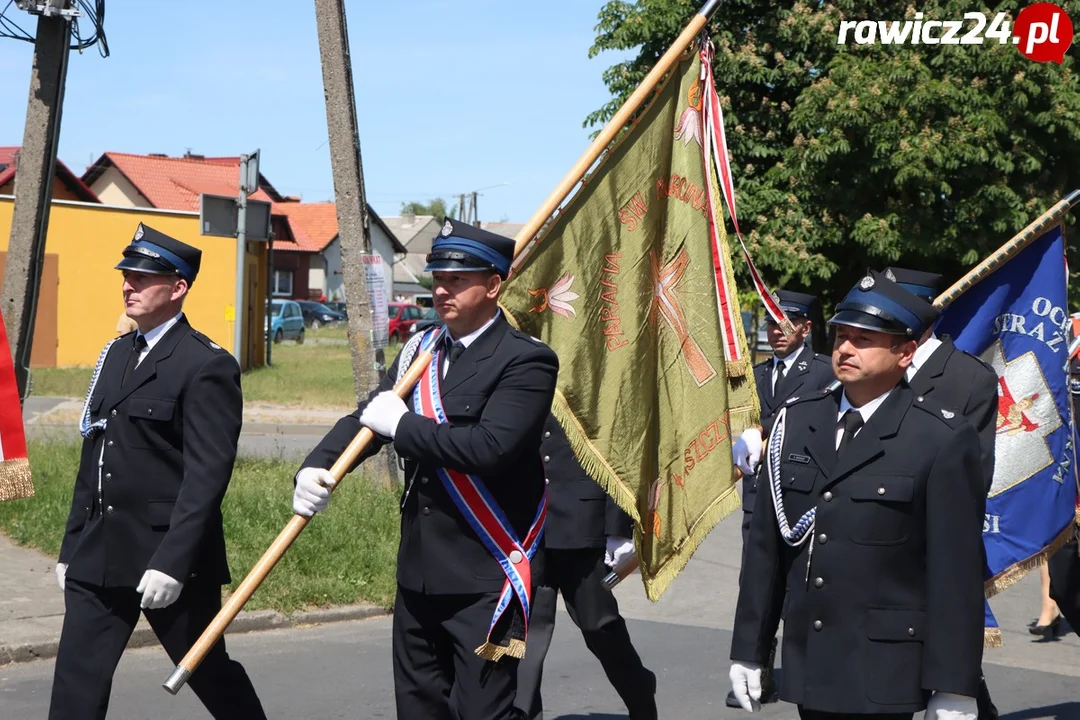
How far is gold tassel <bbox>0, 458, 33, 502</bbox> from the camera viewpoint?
608 centimetres

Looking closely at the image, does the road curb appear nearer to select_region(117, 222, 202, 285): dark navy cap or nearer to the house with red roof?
select_region(117, 222, 202, 285): dark navy cap

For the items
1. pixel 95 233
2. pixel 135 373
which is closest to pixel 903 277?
pixel 135 373

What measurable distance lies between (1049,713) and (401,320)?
154 ft

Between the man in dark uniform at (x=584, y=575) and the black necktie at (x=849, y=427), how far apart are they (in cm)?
199

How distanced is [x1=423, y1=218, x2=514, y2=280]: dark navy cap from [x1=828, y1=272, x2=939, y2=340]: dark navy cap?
108cm

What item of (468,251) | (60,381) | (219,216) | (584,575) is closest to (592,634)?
(584,575)

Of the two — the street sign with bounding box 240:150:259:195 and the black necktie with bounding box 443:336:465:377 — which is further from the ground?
the street sign with bounding box 240:150:259:195

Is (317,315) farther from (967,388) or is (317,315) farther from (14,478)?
(967,388)

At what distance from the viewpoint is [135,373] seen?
4766mm

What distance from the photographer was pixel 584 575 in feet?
20.0

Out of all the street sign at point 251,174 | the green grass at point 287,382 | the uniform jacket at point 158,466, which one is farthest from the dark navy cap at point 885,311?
the green grass at point 287,382

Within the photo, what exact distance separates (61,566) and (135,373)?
2.43ft

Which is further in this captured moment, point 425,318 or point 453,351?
point 425,318

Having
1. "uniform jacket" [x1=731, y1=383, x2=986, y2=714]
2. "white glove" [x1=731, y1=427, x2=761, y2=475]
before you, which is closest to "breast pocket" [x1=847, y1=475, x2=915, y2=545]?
"uniform jacket" [x1=731, y1=383, x2=986, y2=714]
